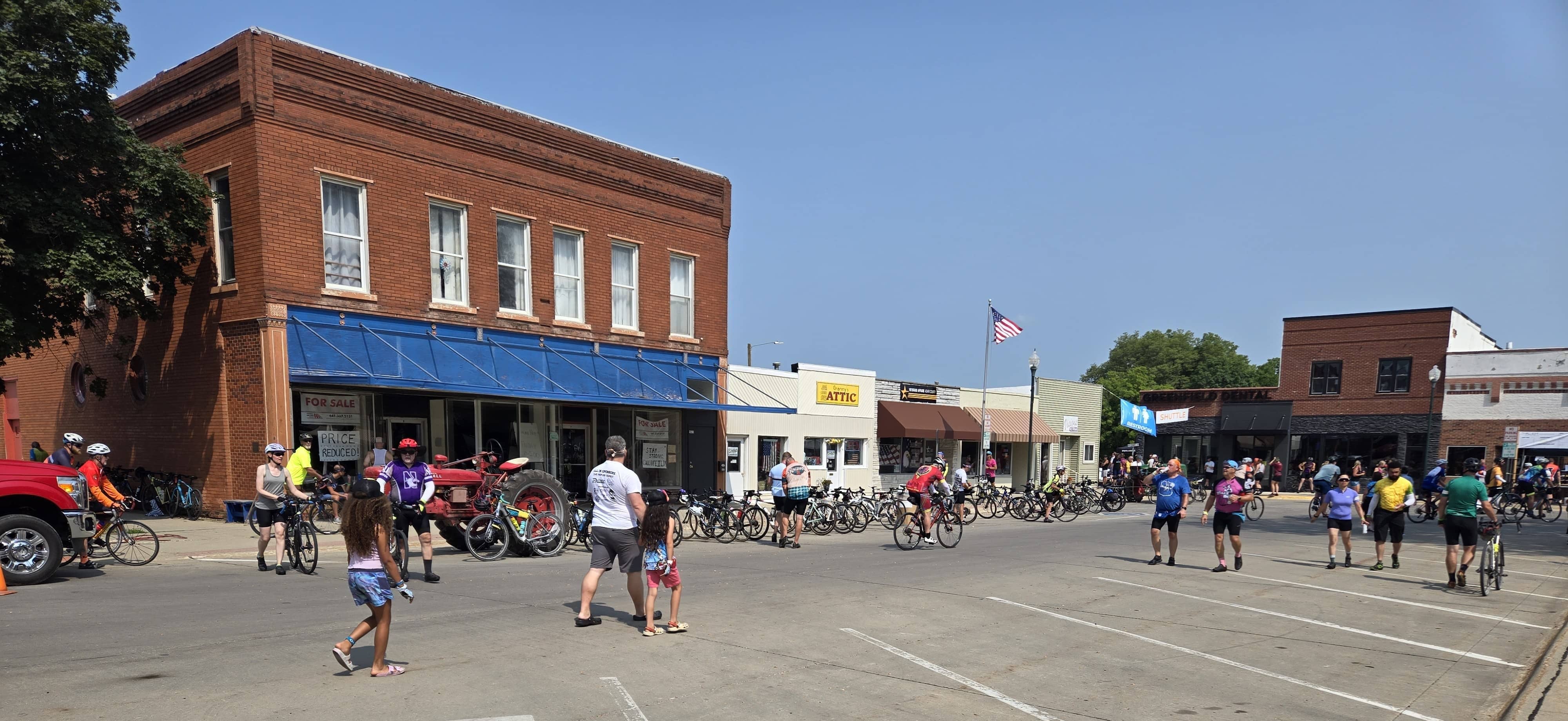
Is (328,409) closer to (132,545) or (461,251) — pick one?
(461,251)

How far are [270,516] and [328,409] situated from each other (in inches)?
275

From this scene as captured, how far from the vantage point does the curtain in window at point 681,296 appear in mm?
26078

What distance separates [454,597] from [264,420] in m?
9.55

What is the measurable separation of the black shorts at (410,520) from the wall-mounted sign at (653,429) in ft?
44.7

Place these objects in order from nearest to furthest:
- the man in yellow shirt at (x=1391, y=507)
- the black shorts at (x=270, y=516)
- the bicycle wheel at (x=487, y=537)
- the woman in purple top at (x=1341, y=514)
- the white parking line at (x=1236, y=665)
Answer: the white parking line at (x=1236, y=665)
the black shorts at (x=270, y=516)
the bicycle wheel at (x=487, y=537)
the man in yellow shirt at (x=1391, y=507)
the woman in purple top at (x=1341, y=514)

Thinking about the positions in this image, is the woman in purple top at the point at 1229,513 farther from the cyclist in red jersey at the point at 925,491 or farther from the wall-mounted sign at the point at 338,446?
the wall-mounted sign at the point at 338,446

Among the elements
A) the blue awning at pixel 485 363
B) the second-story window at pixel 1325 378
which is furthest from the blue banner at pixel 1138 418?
the blue awning at pixel 485 363

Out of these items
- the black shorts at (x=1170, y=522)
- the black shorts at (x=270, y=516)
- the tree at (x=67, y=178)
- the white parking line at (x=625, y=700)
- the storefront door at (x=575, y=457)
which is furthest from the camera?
the storefront door at (x=575, y=457)

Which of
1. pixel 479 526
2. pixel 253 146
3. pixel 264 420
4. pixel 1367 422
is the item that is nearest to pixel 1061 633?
pixel 479 526

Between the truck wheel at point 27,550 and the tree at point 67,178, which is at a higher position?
the tree at point 67,178

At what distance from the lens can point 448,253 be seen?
20.7 metres

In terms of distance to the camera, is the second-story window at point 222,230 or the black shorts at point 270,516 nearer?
the black shorts at point 270,516

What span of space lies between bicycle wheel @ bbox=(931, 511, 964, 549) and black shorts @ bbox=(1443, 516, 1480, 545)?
24.7 feet

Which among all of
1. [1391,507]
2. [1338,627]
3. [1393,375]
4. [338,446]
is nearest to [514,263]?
[338,446]
